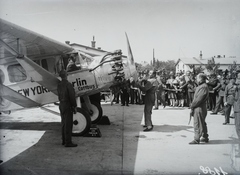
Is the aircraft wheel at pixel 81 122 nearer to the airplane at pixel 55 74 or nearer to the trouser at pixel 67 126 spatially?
the airplane at pixel 55 74

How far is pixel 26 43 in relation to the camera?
7.05 m

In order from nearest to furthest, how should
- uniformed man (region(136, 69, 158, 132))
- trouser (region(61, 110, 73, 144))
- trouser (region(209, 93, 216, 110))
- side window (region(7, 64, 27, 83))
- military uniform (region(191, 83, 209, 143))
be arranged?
1. trouser (region(61, 110, 73, 144))
2. military uniform (region(191, 83, 209, 143))
3. side window (region(7, 64, 27, 83))
4. uniformed man (region(136, 69, 158, 132))
5. trouser (region(209, 93, 216, 110))

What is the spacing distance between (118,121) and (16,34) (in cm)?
556

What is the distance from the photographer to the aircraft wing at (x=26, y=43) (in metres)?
5.94

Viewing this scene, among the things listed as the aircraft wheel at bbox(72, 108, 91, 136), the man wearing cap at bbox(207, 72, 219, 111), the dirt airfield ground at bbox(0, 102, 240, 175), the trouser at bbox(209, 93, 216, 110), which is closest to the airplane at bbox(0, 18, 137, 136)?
the aircraft wheel at bbox(72, 108, 91, 136)

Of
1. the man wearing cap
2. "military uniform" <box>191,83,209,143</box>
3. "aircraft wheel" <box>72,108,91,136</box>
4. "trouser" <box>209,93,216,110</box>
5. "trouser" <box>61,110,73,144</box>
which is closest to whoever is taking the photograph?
"trouser" <box>61,110,73,144</box>

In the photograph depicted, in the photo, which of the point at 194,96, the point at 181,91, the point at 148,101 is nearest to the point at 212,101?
the point at 181,91

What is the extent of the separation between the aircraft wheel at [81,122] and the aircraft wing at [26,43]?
2213mm

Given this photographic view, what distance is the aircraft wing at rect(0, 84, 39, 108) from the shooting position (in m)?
6.53

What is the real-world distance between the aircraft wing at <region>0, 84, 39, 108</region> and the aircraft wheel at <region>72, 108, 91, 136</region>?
1.54 m

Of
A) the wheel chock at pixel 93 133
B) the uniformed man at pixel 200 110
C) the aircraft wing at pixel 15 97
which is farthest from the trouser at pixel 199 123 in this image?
the aircraft wing at pixel 15 97

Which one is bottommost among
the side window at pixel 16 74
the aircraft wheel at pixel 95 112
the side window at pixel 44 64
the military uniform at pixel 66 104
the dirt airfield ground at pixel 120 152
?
the dirt airfield ground at pixel 120 152

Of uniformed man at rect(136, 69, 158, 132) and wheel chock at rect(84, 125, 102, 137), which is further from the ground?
uniformed man at rect(136, 69, 158, 132)

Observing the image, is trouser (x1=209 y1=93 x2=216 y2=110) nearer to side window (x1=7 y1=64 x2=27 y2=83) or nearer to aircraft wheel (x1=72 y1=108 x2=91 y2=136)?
aircraft wheel (x1=72 y1=108 x2=91 y2=136)
